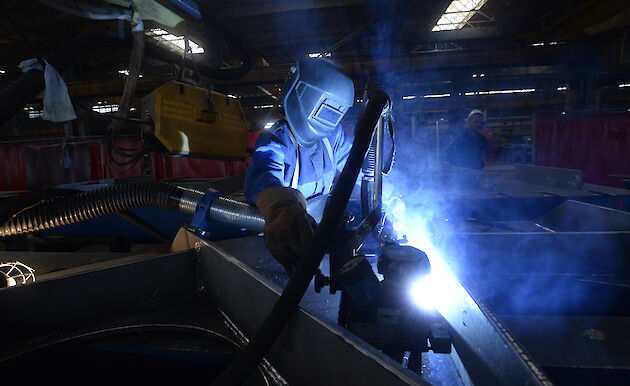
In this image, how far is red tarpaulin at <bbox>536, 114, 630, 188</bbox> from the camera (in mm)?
5973

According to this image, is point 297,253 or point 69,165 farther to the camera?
point 69,165

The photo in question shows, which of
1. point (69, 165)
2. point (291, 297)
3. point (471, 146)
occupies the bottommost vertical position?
point (291, 297)

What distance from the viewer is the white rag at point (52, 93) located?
233cm

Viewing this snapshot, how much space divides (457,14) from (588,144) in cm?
379

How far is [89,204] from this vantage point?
2.09m

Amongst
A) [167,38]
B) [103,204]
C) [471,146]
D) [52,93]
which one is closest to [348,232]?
[103,204]

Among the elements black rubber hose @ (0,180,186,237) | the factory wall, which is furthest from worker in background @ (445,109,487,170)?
black rubber hose @ (0,180,186,237)

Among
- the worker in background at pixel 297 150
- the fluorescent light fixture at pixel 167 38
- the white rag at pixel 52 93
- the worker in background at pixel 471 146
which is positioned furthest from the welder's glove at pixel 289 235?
the fluorescent light fixture at pixel 167 38

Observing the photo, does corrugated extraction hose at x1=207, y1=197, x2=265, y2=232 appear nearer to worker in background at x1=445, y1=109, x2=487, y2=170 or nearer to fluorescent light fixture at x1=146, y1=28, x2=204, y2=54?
worker in background at x1=445, y1=109, x2=487, y2=170

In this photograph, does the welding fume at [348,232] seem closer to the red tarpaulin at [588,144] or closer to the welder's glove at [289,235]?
the welder's glove at [289,235]

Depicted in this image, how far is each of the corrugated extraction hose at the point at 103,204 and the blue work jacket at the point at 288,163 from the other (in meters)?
0.30

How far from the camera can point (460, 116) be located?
33.4 ft

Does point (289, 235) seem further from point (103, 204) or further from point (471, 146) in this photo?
point (471, 146)

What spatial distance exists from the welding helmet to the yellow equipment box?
3.40 feet
